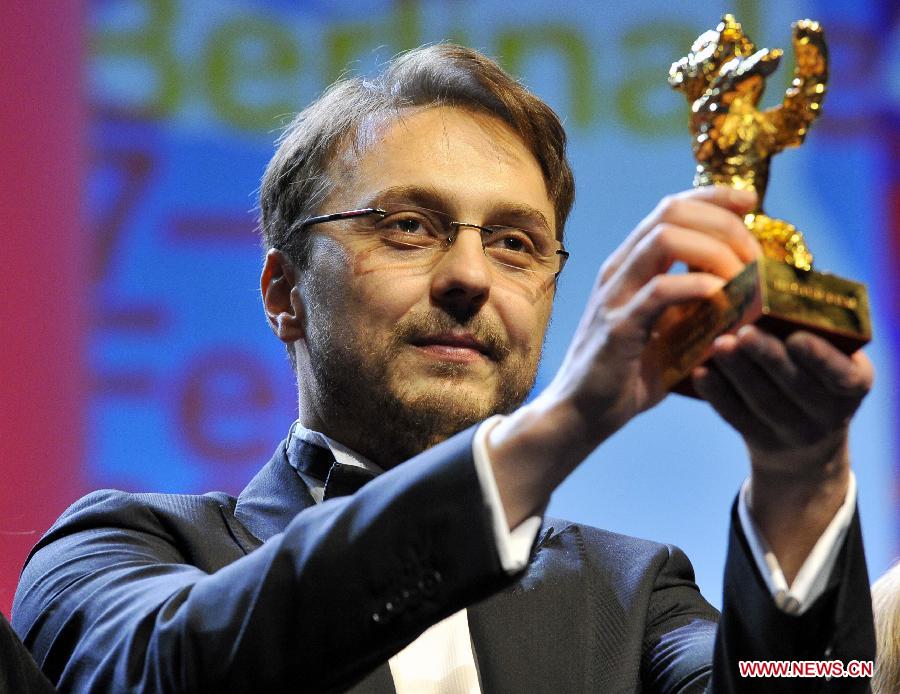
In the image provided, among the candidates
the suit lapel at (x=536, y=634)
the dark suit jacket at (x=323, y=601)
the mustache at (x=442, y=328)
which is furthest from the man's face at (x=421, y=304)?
the dark suit jacket at (x=323, y=601)

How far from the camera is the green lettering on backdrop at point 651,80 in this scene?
3648 millimetres

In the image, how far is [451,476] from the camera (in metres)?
1.47

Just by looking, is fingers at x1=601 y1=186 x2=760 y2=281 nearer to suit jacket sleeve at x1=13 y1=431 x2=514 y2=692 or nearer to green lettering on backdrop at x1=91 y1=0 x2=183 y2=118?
suit jacket sleeve at x1=13 y1=431 x2=514 y2=692

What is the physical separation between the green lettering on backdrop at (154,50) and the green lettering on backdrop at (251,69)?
97 millimetres

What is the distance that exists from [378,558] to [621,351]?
1.19ft

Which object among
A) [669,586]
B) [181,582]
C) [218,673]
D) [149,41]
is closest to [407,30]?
[149,41]

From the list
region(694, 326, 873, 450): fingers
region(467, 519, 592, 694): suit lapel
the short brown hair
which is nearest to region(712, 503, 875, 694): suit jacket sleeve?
region(694, 326, 873, 450): fingers

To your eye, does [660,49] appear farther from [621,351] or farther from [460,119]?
[621,351]

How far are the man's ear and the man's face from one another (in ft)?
0.19

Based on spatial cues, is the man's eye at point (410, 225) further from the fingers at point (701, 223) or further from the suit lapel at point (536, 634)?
the fingers at point (701, 223)

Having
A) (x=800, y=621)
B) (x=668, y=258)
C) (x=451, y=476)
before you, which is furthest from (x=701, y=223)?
(x=800, y=621)

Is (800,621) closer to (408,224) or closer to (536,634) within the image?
(536,634)

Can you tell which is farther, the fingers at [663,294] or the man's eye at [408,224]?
the man's eye at [408,224]

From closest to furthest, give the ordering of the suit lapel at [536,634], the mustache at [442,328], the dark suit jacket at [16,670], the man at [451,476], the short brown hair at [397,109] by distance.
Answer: the man at [451,476] → the dark suit jacket at [16,670] → the suit lapel at [536,634] → the mustache at [442,328] → the short brown hair at [397,109]
